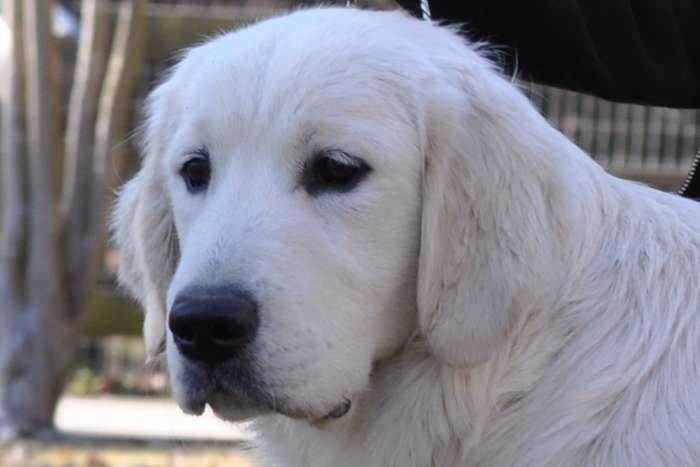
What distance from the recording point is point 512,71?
3828 mm

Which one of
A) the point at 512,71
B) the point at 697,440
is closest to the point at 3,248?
the point at 512,71

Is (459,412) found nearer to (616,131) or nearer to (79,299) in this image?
(79,299)

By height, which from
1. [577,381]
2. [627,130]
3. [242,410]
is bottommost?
[627,130]

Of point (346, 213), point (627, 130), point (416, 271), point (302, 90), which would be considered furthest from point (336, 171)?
point (627, 130)

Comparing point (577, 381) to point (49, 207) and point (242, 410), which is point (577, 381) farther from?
point (49, 207)

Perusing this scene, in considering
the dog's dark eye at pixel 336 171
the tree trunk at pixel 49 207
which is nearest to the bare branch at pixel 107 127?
the tree trunk at pixel 49 207

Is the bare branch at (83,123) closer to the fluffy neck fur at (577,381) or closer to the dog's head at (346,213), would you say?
the dog's head at (346,213)

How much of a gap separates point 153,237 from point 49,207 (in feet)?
14.5

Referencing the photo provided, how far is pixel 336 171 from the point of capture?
298cm

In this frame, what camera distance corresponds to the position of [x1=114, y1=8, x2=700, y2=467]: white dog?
2830mm

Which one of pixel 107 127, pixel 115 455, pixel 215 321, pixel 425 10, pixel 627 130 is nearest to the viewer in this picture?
pixel 215 321

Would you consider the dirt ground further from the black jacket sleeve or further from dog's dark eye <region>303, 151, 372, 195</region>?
dog's dark eye <region>303, 151, 372, 195</region>

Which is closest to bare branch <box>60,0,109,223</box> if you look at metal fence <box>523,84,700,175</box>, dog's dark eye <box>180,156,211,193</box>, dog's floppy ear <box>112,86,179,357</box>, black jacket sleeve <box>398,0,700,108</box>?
metal fence <box>523,84,700,175</box>

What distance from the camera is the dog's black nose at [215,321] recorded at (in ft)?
8.93
